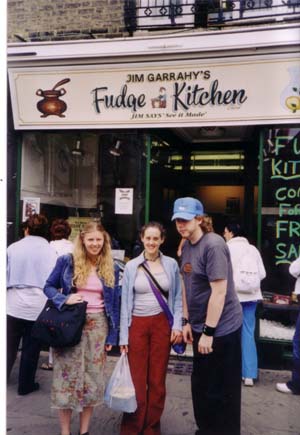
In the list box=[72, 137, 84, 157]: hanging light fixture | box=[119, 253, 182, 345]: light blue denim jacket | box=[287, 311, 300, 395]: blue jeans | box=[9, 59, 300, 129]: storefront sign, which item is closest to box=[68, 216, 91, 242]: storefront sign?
box=[72, 137, 84, 157]: hanging light fixture

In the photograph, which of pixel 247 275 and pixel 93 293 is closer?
pixel 93 293

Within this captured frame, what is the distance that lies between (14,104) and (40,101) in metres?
0.40

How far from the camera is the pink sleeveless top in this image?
3.66 metres

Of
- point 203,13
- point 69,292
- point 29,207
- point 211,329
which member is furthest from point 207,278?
point 29,207

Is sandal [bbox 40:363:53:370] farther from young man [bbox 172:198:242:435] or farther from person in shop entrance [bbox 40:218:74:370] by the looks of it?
young man [bbox 172:198:242:435]

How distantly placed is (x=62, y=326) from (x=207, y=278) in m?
1.17

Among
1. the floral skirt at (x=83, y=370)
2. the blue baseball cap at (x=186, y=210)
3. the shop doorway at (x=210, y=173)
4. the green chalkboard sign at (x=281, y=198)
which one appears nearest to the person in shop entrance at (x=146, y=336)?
the floral skirt at (x=83, y=370)

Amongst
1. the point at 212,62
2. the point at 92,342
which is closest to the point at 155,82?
the point at 212,62

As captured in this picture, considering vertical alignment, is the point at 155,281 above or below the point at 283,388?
above

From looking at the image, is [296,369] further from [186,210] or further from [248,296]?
[186,210]

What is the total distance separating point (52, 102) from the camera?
6.40 metres

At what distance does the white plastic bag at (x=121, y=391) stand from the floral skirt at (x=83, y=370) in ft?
0.28

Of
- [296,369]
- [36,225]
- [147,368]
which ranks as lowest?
[296,369]

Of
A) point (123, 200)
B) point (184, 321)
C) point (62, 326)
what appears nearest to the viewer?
point (62, 326)
